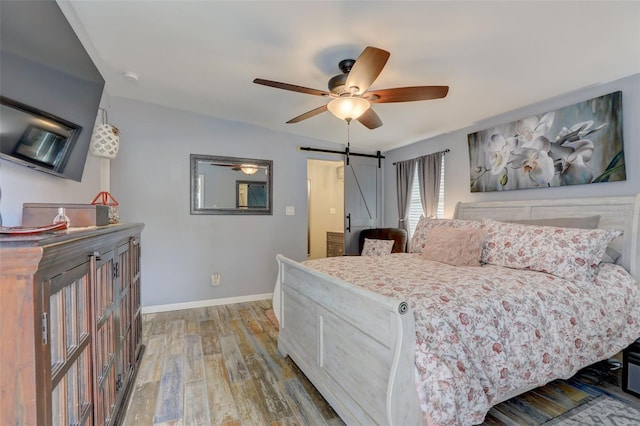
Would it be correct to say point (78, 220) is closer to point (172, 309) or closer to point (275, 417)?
point (275, 417)

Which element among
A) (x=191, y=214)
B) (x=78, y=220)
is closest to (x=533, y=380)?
(x=78, y=220)

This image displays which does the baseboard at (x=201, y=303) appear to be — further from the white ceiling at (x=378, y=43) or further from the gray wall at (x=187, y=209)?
the white ceiling at (x=378, y=43)

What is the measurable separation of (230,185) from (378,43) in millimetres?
2783

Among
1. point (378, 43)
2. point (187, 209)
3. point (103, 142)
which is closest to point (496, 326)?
point (378, 43)

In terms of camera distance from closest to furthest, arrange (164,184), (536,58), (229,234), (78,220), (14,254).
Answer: (14,254)
(78,220)
(536,58)
(164,184)
(229,234)

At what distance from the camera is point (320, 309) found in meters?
2.03

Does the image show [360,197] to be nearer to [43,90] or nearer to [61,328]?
[43,90]

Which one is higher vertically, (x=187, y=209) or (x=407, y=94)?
(x=407, y=94)

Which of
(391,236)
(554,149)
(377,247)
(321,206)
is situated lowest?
(377,247)

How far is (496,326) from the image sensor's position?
64.6 inches

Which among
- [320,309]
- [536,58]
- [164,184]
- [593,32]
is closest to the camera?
[593,32]

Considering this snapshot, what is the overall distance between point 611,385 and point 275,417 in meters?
2.37

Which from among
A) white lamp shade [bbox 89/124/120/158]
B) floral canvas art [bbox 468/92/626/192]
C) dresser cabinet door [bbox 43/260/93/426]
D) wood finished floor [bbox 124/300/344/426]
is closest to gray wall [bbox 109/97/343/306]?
wood finished floor [bbox 124/300/344/426]

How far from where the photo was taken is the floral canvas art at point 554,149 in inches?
95.5
